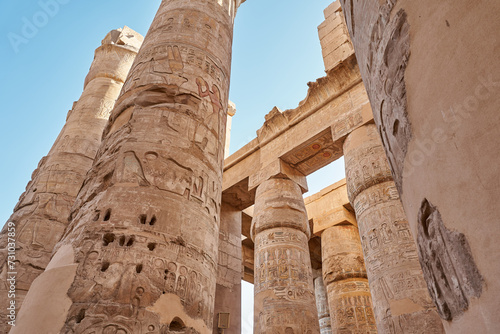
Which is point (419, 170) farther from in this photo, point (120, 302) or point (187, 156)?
point (187, 156)

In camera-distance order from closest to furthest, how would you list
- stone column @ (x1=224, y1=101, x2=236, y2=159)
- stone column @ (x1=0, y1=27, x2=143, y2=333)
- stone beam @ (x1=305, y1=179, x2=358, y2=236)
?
stone column @ (x1=0, y1=27, x2=143, y2=333), stone beam @ (x1=305, y1=179, x2=358, y2=236), stone column @ (x1=224, y1=101, x2=236, y2=159)

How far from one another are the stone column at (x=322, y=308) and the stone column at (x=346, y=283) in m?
3.90

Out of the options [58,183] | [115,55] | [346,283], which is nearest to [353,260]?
[346,283]

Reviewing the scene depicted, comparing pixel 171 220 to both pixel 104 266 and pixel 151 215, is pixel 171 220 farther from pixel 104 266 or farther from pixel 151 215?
pixel 104 266

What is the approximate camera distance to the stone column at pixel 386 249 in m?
4.76

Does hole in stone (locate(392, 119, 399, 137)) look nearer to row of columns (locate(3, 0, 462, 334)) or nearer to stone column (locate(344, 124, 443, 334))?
row of columns (locate(3, 0, 462, 334))

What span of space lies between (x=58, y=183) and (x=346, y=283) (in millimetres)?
6939

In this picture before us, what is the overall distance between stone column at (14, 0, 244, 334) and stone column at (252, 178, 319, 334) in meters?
4.09

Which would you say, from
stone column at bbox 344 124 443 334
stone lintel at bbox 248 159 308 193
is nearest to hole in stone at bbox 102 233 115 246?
stone column at bbox 344 124 443 334

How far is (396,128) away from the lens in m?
1.37

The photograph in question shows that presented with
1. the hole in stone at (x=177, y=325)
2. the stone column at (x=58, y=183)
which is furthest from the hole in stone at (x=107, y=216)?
the stone column at (x=58, y=183)

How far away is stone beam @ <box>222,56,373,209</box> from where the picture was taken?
810cm

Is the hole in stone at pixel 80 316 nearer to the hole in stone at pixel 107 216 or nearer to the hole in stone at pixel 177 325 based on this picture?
the hole in stone at pixel 177 325

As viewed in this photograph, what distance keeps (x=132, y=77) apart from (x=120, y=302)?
8.49 ft
